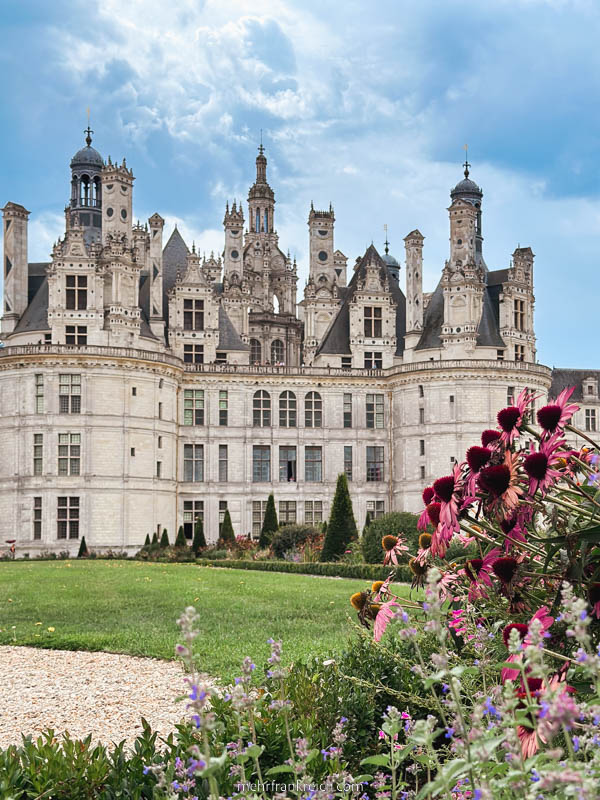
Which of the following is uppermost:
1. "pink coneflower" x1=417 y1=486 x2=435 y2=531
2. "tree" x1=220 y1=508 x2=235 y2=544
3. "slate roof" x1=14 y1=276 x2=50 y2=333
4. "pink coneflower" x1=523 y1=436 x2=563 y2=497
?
"slate roof" x1=14 y1=276 x2=50 y2=333

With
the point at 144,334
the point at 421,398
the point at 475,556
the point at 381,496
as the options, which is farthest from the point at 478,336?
the point at 475,556

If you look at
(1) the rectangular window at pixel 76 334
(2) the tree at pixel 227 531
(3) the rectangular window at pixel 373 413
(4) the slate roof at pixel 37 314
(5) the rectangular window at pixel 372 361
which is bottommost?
(2) the tree at pixel 227 531

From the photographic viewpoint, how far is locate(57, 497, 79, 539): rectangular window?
4012cm

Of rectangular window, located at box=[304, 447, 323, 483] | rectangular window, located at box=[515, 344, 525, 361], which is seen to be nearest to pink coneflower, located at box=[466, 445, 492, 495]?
rectangular window, located at box=[304, 447, 323, 483]

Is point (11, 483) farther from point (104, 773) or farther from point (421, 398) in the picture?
point (104, 773)

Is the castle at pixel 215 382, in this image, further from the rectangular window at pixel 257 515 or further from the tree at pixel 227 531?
the tree at pixel 227 531

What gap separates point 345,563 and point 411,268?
2173 centimetres

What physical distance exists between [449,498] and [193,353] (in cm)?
4251

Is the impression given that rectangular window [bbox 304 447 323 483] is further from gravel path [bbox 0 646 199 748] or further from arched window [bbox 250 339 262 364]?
gravel path [bbox 0 646 199 748]

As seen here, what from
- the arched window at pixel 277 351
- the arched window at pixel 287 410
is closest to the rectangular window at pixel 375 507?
the arched window at pixel 287 410

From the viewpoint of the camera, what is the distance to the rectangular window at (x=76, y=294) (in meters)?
42.0

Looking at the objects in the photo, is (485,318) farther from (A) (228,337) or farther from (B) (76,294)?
(B) (76,294)

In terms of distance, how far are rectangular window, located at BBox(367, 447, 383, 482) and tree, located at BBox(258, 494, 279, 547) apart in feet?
22.9

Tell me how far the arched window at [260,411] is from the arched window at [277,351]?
1371cm
